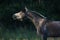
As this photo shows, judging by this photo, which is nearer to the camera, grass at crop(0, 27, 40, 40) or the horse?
the horse

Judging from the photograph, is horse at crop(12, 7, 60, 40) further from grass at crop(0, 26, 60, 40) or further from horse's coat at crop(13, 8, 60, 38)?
grass at crop(0, 26, 60, 40)

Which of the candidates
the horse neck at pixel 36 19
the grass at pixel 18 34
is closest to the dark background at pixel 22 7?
the grass at pixel 18 34

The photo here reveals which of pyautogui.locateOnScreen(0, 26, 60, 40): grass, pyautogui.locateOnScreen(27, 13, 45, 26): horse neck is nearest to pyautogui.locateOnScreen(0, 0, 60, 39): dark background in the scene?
pyautogui.locateOnScreen(0, 26, 60, 40): grass

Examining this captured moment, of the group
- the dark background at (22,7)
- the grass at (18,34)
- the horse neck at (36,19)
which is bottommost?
the grass at (18,34)

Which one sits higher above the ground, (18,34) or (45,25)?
(45,25)

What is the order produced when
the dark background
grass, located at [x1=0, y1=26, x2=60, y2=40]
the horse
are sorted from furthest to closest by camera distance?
the dark background < grass, located at [x1=0, y1=26, x2=60, y2=40] < the horse

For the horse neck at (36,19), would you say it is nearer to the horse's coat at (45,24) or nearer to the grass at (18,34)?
the horse's coat at (45,24)

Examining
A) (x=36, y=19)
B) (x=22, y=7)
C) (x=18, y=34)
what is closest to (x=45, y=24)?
(x=36, y=19)

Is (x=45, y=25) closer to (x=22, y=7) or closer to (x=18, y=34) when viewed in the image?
(x=18, y=34)

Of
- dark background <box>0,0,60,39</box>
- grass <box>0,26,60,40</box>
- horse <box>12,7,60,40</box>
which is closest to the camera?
horse <box>12,7,60,40</box>

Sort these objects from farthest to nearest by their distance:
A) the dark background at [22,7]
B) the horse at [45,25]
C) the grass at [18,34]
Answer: the dark background at [22,7], the grass at [18,34], the horse at [45,25]

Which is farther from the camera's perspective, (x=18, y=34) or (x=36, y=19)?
(x=18, y=34)

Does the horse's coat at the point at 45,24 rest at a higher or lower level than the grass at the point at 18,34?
higher

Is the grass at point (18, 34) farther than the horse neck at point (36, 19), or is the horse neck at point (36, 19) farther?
the grass at point (18, 34)
